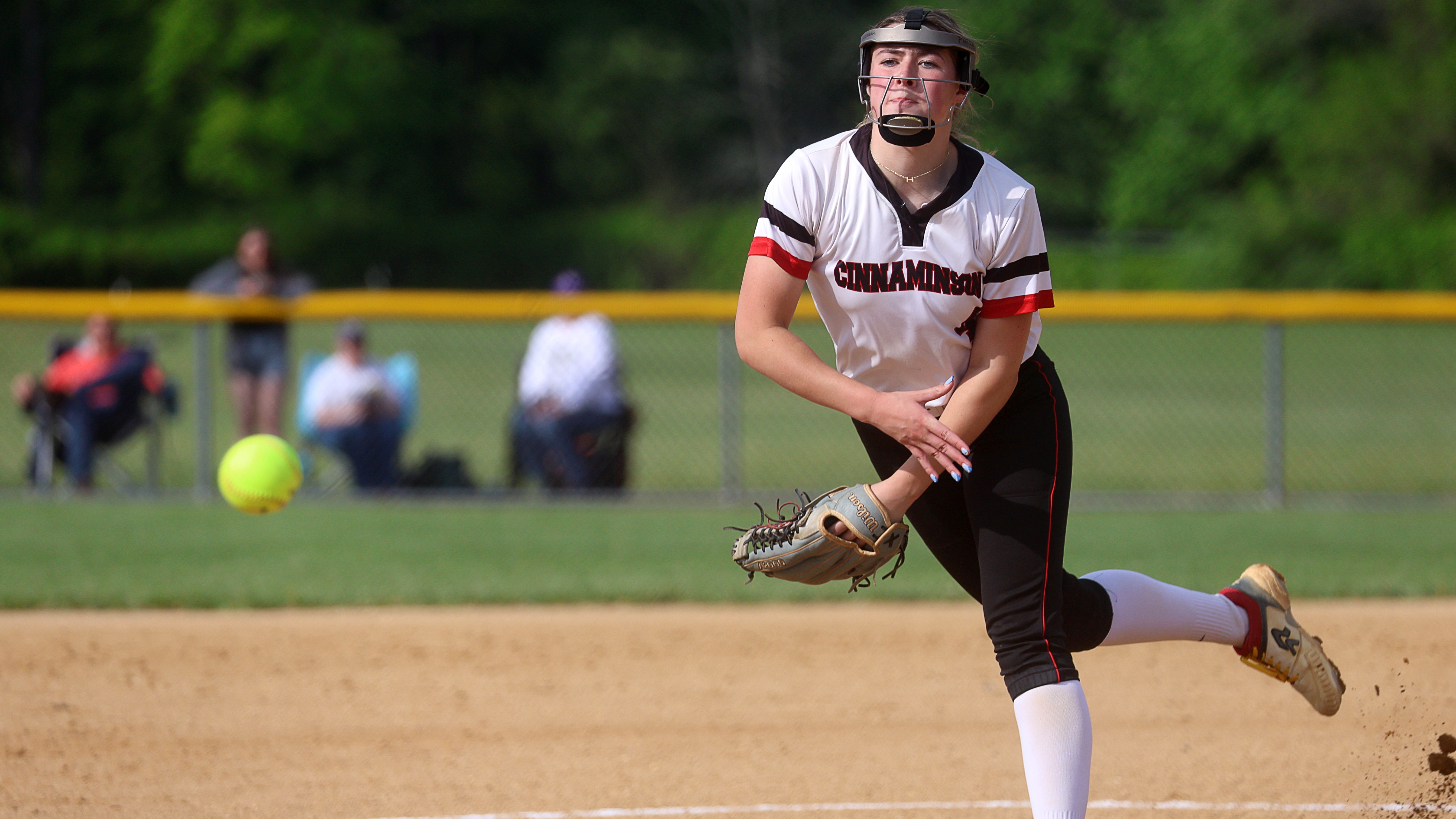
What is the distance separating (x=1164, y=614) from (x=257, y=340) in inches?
293

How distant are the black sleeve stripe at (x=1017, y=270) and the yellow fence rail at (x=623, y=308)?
588cm

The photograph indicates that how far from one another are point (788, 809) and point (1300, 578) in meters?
3.78

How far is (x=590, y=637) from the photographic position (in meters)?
5.61

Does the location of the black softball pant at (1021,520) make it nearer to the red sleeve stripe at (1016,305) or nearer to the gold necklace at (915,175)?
the red sleeve stripe at (1016,305)

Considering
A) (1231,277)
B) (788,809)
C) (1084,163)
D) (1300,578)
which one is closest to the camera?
(788,809)

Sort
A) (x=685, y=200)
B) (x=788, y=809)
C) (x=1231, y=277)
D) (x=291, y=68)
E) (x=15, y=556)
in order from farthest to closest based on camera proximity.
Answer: (x=685, y=200) → (x=291, y=68) → (x=1231, y=277) → (x=15, y=556) → (x=788, y=809)

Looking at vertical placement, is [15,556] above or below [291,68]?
below

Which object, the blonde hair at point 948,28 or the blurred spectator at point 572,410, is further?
the blurred spectator at point 572,410

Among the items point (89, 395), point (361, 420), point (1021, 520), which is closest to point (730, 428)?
point (361, 420)

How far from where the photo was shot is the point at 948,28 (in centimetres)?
281

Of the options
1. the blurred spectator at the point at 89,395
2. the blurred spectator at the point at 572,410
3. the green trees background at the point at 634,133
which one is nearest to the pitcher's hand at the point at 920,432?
the blurred spectator at the point at 572,410

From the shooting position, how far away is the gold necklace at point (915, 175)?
2789mm

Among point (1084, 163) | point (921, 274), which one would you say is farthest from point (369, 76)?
point (921, 274)

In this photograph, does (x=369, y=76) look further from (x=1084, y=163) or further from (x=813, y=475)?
(x=813, y=475)
